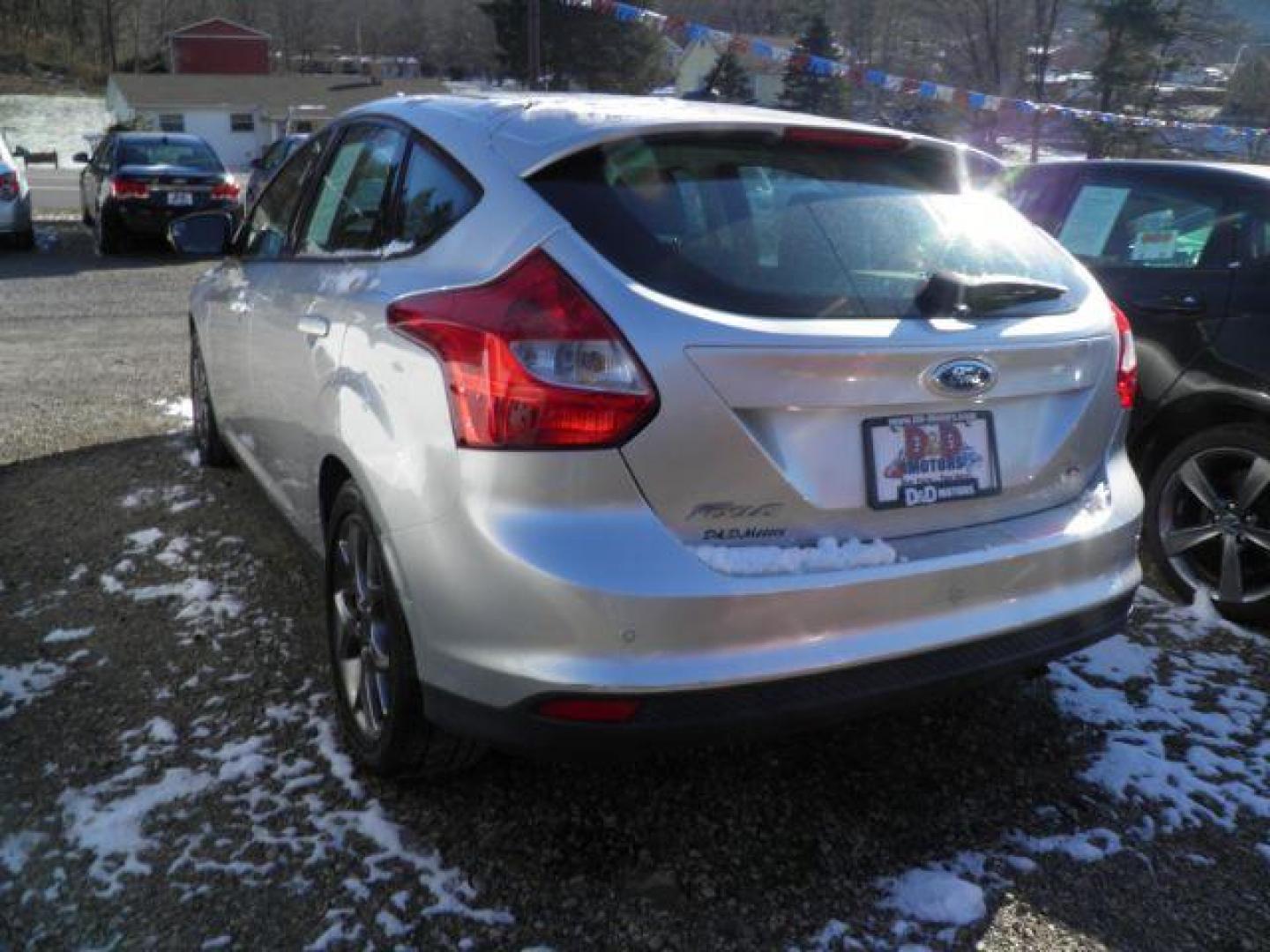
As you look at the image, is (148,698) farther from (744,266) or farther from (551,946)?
(744,266)

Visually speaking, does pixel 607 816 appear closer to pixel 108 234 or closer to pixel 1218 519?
pixel 1218 519

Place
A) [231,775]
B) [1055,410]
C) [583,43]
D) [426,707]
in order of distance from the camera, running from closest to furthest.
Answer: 1. [426,707]
2. [1055,410]
3. [231,775]
4. [583,43]

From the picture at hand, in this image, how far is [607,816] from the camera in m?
2.67

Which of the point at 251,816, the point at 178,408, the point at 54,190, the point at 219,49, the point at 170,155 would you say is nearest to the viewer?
the point at 251,816

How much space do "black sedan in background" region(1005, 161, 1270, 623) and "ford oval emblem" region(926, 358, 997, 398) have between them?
1.97m

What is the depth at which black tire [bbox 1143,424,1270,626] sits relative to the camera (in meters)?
3.89

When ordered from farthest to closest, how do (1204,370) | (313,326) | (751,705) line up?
(1204,370) < (313,326) < (751,705)

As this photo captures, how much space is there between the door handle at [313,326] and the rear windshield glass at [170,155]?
13.0 meters

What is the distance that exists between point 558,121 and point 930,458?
3.67ft

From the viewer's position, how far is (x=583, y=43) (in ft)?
162

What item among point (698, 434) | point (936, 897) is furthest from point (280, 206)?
point (936, 897)

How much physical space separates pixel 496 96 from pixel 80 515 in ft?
9.24

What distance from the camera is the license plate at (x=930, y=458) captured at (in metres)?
2.27

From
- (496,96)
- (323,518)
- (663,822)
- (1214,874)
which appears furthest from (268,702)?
(1214,874)
